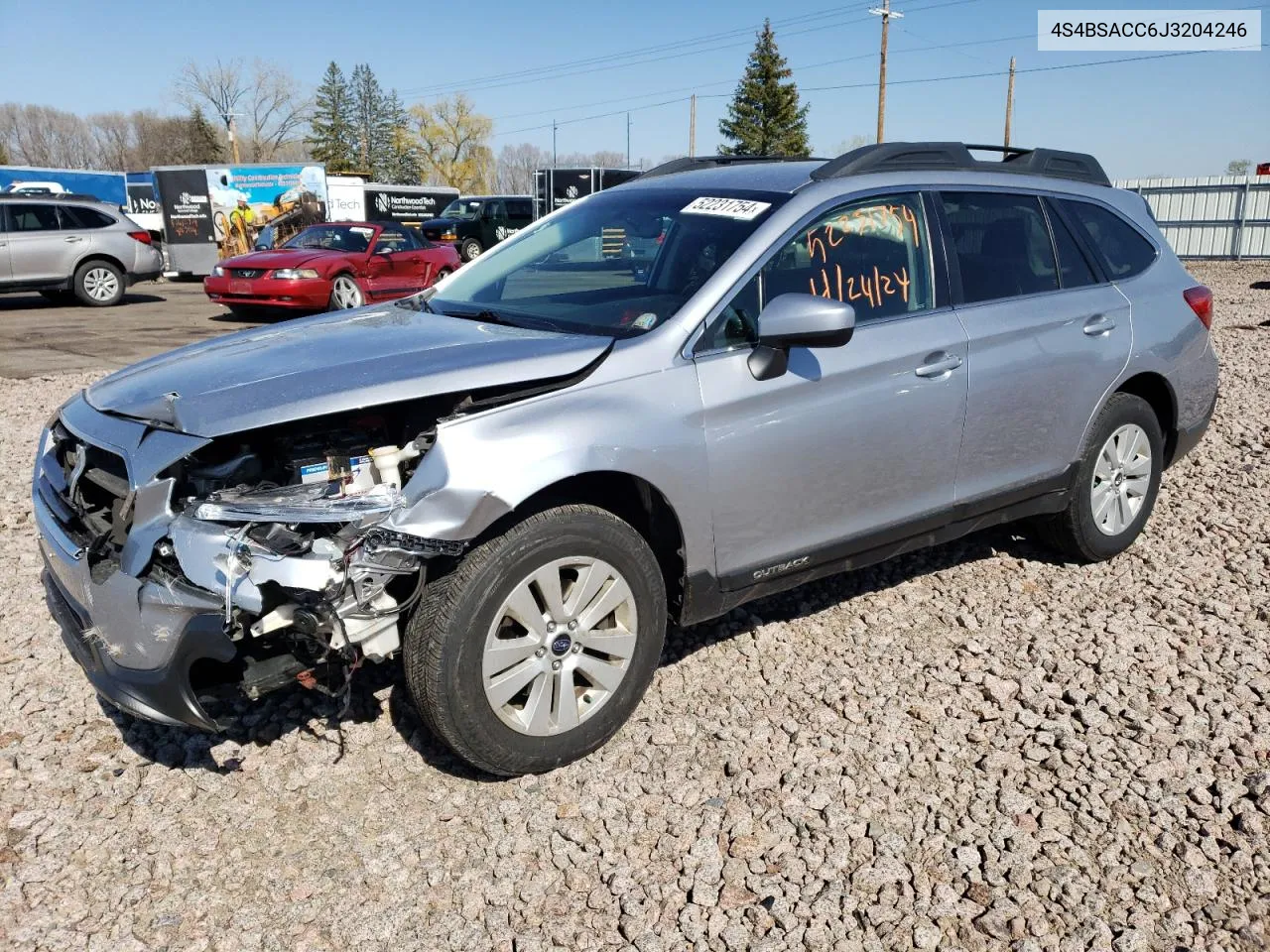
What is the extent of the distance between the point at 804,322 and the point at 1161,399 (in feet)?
8.74

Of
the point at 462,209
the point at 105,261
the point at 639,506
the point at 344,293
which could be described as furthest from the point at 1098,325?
the point at 462,209

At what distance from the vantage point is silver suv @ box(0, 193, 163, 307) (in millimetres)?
Answer: 16672

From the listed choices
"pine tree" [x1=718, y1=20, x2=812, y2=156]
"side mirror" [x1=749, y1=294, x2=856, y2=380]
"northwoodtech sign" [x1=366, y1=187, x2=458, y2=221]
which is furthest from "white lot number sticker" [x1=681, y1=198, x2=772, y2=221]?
"pine tree" [x1=718, y1=20, x2=812, y2=156]

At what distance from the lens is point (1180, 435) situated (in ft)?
16.3

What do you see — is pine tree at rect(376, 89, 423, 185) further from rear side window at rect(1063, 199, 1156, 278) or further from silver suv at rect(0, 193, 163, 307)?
rear side window at rect(1063, 199, 1156, 278)

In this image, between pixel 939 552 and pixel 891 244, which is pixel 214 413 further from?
pixel 939 552

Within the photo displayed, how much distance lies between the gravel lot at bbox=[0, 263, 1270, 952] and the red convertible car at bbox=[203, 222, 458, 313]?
1083cm

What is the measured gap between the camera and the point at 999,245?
4.23 m

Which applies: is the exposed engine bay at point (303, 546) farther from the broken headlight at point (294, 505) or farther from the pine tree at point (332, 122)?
the pine tree at point (332, 122)

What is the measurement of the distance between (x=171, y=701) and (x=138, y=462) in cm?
65

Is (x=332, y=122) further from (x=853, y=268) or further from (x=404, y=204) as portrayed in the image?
(x=853, y=268)

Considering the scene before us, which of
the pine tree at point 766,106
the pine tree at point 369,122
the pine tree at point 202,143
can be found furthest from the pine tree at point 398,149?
the pine tree at point 766,106

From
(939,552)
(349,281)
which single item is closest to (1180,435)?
(939,552)

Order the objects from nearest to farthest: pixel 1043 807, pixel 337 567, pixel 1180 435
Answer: pixel 337 567, pixel 1043 807, pixel 1180 435
